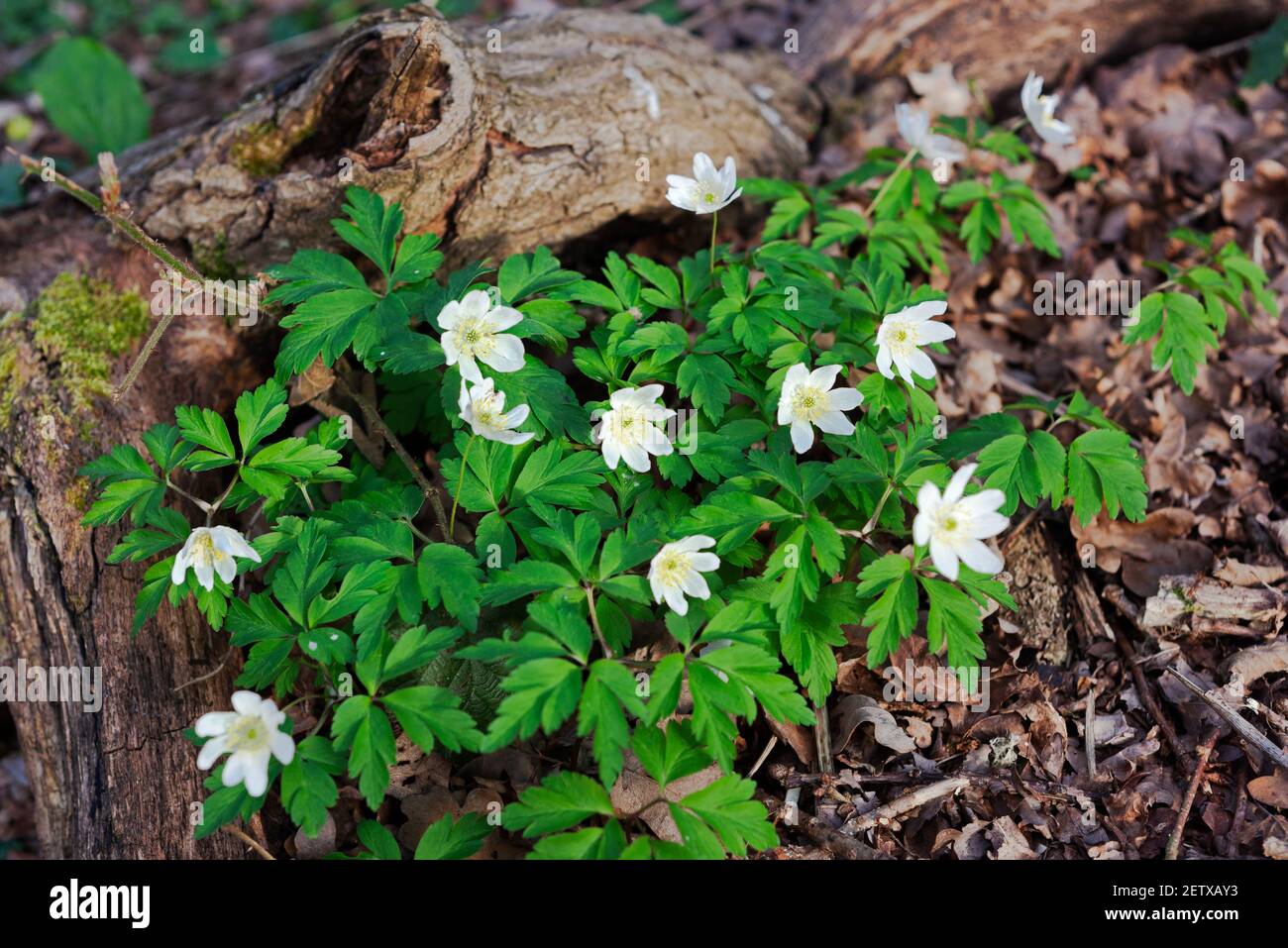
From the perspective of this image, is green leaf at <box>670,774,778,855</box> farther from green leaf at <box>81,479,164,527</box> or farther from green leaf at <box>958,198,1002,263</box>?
green leaf at <box>958,198,1002,263</box>

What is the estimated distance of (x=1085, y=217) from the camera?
14.8 ft

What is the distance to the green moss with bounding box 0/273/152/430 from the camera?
332 centimetres

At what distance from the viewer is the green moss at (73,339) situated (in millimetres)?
3320

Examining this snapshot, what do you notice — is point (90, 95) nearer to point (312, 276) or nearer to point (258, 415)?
point (312, 276)

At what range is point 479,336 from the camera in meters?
2.75

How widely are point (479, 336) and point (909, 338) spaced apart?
4.33ft

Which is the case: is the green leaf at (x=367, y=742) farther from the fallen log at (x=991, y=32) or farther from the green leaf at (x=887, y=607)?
the fallen log at (x=991, y=32)

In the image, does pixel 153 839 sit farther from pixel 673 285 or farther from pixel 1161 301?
pixel 1161 301

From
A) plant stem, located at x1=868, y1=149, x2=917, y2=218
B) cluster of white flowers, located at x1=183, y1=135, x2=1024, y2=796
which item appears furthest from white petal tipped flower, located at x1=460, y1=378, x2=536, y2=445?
plant stem, located at x1=868, y1=149, x2=917, y2=218

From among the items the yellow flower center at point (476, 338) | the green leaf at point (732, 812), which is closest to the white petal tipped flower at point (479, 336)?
the yellow flower center at point (476, 338)

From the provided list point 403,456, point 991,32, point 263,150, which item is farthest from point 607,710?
point 991,32

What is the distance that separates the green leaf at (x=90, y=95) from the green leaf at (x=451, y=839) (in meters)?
4.26
